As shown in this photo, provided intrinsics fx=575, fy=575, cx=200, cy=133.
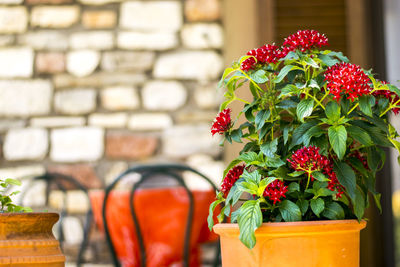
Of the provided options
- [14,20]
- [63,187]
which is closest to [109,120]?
[63,187]

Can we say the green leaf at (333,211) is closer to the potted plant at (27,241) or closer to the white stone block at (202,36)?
the potted plant at (27,241)

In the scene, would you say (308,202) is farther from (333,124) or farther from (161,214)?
(161,214)

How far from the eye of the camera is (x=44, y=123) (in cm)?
326

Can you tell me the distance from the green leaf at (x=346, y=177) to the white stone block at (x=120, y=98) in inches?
92.9

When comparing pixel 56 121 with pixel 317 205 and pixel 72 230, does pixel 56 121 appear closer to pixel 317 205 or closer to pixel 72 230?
pixel 72 230

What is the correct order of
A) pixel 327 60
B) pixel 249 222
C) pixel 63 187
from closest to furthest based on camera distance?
pixel 249 222 → pixel 327 60 → pixel 63 187

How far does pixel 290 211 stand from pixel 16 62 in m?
2.72

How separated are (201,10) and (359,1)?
89 cm

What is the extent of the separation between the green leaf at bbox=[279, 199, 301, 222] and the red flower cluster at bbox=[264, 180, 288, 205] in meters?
0.02

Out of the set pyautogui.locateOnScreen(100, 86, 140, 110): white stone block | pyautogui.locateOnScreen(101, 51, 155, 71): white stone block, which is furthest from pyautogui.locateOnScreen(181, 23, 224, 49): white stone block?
pyautogui.locateOnScreen(100, 86, 140, 110): white stone block

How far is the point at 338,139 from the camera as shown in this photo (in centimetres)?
93

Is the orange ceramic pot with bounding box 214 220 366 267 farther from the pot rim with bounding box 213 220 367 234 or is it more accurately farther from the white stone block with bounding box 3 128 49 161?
the white stone block with bounding box 3 128 49 161

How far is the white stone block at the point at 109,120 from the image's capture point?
10.6 ft

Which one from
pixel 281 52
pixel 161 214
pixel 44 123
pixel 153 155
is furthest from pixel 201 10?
pixel 281 52
